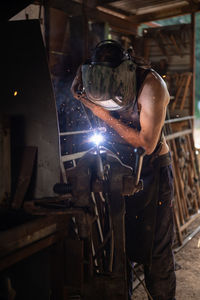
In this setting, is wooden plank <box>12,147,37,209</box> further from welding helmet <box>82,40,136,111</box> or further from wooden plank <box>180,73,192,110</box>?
wooden plank <box>180,73,192,110</box>

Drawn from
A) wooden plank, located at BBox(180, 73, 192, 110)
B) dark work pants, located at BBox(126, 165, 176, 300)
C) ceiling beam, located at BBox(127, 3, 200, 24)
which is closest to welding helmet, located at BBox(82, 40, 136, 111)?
dark work pants, located at BBox(126, 165, 176, 300)

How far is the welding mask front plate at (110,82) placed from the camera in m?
2.23

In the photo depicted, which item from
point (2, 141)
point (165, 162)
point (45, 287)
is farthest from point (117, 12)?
point (45, 287)

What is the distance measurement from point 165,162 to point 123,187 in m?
1.12

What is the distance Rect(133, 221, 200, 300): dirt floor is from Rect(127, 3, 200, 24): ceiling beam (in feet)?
14.7

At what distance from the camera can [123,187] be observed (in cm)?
184

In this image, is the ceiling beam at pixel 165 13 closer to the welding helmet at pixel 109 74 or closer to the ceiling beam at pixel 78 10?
the ceiling beam at pixel 78 10

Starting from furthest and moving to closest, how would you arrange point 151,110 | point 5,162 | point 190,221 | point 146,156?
point 190,221 → point 146,156 → point 151,110 → point 5,162

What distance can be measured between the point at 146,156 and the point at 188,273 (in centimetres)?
214

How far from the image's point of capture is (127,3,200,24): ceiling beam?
22.3 ft

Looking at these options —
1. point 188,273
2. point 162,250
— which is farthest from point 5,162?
point 188,273

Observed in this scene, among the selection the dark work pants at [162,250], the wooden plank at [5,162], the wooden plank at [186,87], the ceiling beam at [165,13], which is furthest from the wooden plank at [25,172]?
the wooden plank at [186,87]

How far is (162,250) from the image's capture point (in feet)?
9.30

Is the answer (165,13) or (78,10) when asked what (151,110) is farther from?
(165,13)
